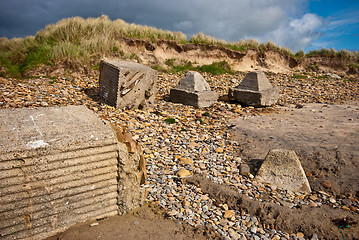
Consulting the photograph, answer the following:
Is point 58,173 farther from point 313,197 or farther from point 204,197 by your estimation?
point 313,197

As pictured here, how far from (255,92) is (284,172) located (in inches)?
168

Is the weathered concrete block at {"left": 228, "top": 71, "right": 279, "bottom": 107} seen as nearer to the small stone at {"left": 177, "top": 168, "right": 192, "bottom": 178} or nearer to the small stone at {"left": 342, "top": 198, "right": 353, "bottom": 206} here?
the small stone at {"left": 342, "top": 198, "right": 353, "bottom": 206}

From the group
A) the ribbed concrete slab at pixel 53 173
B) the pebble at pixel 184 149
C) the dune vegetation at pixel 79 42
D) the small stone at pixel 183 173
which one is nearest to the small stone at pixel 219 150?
the pebble at pixel 184 149

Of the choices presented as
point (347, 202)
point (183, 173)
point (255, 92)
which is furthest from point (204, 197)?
point (255, 92)

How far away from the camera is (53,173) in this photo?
2.43 meters

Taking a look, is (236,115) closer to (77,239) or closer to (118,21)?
(77,239)

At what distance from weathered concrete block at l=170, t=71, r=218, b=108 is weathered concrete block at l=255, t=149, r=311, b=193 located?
11.6ft

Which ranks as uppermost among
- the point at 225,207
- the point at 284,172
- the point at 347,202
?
the point at 284,172

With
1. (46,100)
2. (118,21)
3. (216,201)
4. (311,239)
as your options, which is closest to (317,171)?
(311,239)

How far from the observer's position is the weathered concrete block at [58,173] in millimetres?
2285

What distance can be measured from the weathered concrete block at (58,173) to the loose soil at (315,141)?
8.43 ft

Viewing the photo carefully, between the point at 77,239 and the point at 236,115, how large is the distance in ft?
18.8

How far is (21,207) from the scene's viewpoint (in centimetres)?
233

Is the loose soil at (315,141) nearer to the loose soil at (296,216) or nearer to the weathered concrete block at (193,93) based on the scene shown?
the loose soil at (296,216)
